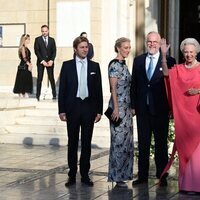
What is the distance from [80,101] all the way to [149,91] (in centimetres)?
93

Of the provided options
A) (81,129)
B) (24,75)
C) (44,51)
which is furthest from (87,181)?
(24,75)

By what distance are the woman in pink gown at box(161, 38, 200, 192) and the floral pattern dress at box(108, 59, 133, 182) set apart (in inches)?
26.5

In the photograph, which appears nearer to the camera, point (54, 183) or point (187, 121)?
point (187, 121)

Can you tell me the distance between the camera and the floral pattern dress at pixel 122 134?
8742 millimetres

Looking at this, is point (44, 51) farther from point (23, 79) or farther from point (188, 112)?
point (188, 112)

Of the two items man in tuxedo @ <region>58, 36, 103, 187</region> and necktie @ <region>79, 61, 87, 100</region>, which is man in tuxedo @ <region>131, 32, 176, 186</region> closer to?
man in tuxedo @ <region>58, 36, 103, 187</region>

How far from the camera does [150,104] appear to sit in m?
8.74

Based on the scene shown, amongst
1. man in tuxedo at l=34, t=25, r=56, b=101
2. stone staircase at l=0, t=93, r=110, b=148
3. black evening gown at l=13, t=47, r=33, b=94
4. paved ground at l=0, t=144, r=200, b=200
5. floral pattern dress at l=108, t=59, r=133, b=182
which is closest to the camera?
paved ground at l=0, t=144, r=200, b=200

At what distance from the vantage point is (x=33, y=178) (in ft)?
30.8

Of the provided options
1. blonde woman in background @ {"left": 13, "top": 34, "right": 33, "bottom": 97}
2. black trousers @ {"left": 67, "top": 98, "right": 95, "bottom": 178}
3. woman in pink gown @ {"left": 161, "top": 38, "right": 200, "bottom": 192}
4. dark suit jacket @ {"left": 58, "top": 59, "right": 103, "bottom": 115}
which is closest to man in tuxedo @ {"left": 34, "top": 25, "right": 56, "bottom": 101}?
blonde woman in background @ {"left": 13, "top": 34, "right": 33, "bottom": 97}

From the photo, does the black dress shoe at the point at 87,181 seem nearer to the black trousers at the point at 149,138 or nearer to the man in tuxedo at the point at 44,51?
the black trousers at the point at 149,138

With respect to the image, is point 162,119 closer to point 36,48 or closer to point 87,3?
point 36,48

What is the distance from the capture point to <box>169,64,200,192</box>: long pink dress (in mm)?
8273

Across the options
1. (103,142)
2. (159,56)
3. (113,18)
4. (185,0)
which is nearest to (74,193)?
(159,56)
